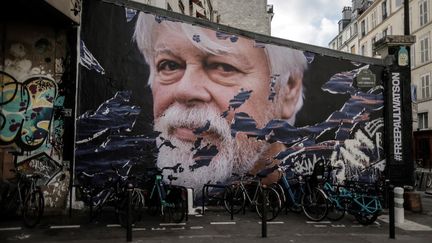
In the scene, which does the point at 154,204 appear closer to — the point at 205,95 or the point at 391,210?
the point at 205,95

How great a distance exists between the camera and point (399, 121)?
1171cm

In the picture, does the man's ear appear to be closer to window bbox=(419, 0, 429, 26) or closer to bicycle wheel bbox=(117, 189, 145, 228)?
bicycle wheel bbox=(117, 189, 145, 228)

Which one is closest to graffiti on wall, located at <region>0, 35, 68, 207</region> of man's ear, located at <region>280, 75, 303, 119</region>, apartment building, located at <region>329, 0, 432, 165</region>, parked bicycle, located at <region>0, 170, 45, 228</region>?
parked bicycle, located at <region>0, 170, 45, 228</region>

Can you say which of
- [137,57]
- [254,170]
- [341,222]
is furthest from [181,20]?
[341,222]

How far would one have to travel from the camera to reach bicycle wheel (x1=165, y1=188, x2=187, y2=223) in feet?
28.6

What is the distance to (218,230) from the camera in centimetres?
817

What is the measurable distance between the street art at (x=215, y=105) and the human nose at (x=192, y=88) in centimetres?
2

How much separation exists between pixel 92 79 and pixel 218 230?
14.0ft

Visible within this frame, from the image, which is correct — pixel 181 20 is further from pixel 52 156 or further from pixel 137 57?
pixel 52 156

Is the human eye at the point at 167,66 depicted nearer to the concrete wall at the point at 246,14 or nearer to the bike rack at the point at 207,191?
the bike rack at the point at 207,191

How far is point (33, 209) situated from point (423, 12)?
115 feet

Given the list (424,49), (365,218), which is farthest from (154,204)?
(424,49)

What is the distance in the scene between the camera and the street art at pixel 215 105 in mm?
9891

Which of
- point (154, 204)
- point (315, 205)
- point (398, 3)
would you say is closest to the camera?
point (154, 204)
